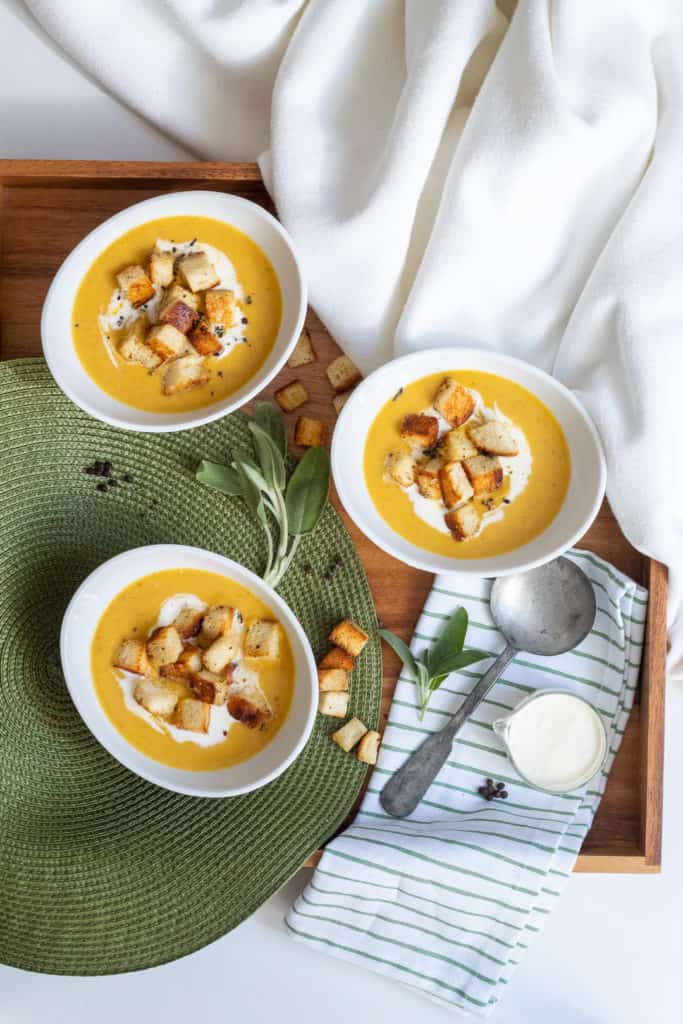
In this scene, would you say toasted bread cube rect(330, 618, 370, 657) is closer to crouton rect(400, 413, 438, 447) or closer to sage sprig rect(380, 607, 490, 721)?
sage sprig rect(380, 607, 490, 721)

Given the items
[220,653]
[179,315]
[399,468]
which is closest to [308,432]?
[399,468]

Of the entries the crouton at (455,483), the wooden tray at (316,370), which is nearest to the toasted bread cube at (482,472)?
the crouton at (455,483)

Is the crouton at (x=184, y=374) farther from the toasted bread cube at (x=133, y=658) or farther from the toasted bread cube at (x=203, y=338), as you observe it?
the toasted bread cube at (x=133, y=658)

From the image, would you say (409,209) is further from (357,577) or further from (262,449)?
(357,577)

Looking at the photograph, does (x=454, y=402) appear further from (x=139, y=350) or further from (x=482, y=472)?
(x=139, y=350)

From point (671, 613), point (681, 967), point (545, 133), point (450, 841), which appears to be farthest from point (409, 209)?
point (681, 967)

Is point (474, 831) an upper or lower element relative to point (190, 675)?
lower
